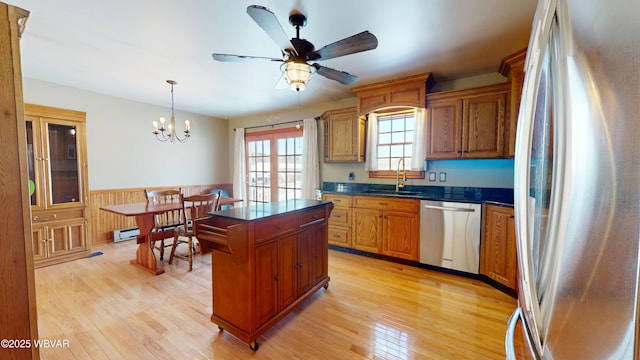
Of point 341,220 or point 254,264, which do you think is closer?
point 254,264

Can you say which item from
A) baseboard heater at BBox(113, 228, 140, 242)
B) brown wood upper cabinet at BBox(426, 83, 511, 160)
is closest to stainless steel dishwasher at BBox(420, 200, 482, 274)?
brown wood upper cabinet at BBox(426, 83, 511, 160)

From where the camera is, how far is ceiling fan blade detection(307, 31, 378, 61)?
1598mm

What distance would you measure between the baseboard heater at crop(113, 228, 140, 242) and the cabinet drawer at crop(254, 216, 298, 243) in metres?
3.59

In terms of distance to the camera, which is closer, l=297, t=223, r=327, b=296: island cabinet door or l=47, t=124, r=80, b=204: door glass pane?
l=297, t=223, r=327, b=296: island cabinet door

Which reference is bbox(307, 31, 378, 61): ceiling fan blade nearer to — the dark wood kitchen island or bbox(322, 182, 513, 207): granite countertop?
the dark wood kitchen island

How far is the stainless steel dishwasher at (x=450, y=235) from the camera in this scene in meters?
2.78

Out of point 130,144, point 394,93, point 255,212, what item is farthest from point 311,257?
point 130,144

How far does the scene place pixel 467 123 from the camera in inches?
117

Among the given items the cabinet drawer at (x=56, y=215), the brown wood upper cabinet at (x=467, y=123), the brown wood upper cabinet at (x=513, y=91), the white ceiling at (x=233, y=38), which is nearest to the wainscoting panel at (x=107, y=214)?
the cabinet drawer at (x=56, y=215)

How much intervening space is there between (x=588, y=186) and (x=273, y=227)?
5.57ft

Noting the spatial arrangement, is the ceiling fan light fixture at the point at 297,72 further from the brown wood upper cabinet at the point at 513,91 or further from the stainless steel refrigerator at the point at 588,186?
the brown wood upper cabinet at the point at 513,91

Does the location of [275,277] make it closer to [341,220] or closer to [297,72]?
[297,72]

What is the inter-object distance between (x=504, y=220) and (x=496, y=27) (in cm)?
180

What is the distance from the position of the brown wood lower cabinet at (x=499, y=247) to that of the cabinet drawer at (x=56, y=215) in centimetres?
524
